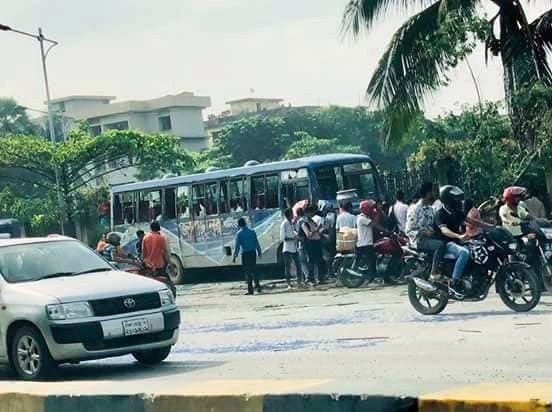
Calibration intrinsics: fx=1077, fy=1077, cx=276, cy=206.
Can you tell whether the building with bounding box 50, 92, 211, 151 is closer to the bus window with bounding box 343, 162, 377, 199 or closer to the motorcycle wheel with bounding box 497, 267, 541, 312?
the bus window with bounding box 343, 162, 377, 199

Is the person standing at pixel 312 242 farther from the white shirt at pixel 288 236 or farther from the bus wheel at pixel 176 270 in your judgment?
the bus wheel at pixel 176 270

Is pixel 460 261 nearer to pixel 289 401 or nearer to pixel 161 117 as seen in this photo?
pixel 289 401

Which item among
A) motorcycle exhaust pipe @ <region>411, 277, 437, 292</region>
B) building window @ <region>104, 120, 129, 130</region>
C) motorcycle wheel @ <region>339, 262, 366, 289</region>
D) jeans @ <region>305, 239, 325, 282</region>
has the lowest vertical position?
motorcycle wheel @ <region>339, 262, 366, 289</region>

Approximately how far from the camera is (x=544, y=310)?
13.4 metres

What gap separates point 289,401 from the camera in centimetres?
504

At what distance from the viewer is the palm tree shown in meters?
19.5

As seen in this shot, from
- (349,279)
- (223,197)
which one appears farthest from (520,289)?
(223,197)

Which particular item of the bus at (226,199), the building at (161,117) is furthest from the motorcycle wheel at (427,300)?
the building at (161,117)

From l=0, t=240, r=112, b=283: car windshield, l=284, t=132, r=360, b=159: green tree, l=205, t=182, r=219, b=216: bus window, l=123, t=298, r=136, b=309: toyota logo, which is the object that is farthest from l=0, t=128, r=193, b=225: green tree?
l=123, t=298, r=136, b=309: toyota logo

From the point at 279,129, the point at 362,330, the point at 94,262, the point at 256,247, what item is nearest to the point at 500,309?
the point at 362,330

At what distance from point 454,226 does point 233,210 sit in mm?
13492

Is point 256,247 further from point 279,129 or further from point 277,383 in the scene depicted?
point 279,129

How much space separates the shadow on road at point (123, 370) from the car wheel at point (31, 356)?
195 mm

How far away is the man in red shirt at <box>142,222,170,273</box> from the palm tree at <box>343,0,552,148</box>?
16.5 ft
